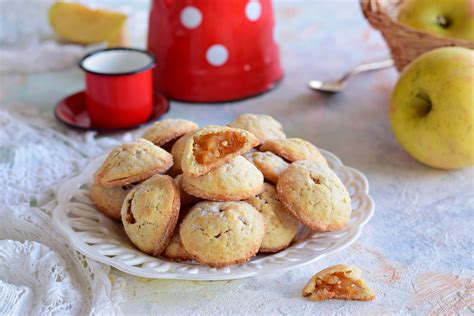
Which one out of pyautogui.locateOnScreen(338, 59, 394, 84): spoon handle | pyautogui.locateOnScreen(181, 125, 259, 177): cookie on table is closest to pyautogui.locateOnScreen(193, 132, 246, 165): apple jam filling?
pyautogui.locateOnScreen(181, 125, 259, 177): cookie on table

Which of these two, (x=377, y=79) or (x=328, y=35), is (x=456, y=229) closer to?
(x=377, y=79)

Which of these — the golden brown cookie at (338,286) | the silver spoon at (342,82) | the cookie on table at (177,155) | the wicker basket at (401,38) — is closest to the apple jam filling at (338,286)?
the golden brown cookie at (338,286)

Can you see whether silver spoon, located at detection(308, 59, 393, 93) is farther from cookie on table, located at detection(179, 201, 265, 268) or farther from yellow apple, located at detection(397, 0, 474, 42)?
cookie on table, located at detection(179, 201, 265, 268)

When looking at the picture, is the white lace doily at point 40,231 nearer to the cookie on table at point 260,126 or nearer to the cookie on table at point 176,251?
the cookie on table at point 176,251

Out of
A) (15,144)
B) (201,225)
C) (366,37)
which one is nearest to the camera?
(201,225)

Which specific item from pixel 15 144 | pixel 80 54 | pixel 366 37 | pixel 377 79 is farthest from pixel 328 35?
pixel 15 144

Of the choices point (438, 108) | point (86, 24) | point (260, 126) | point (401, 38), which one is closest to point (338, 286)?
point (260, 126)
